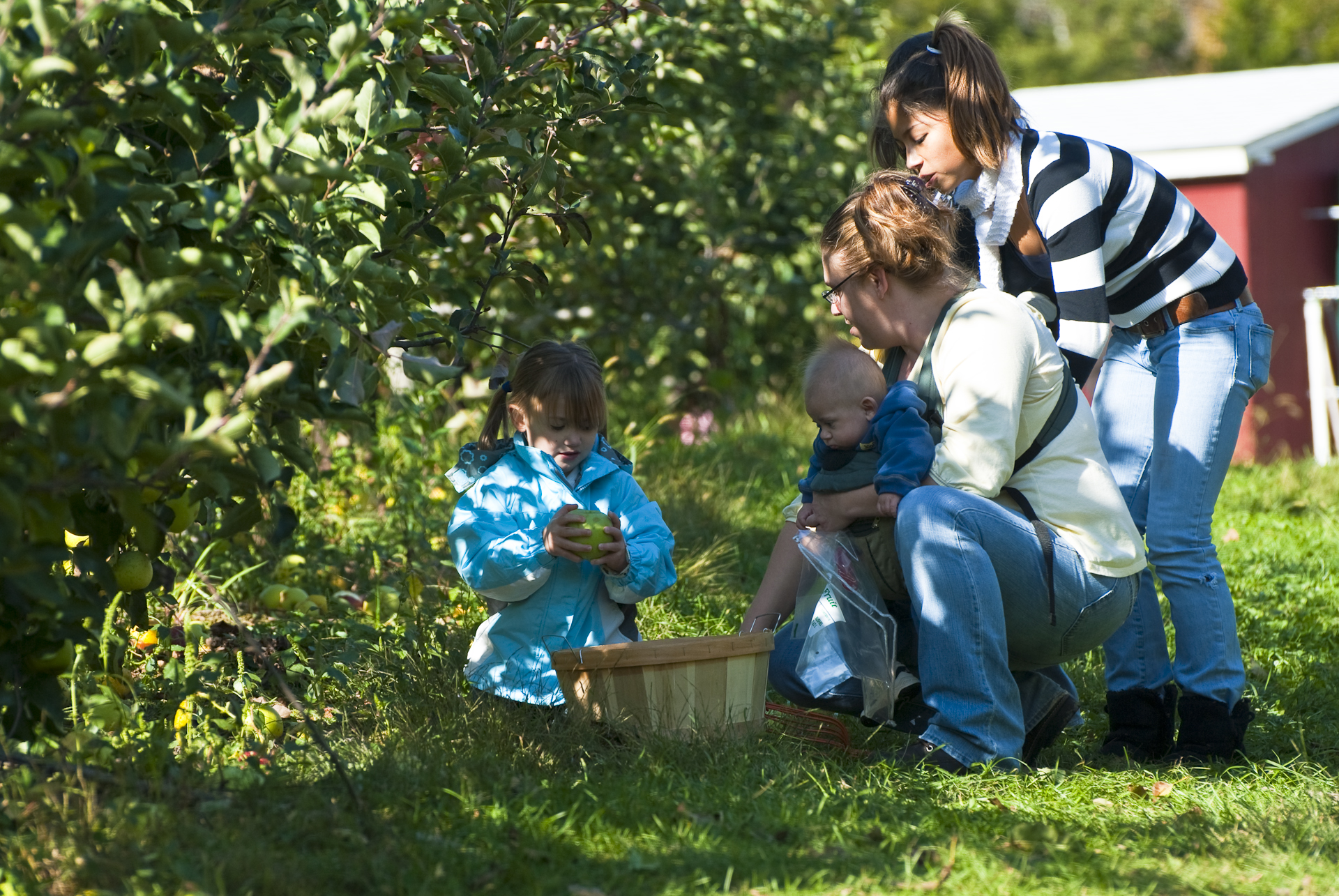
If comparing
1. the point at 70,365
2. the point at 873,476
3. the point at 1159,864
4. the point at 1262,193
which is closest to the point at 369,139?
the point at 70,365

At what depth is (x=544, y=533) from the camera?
9.45 feet

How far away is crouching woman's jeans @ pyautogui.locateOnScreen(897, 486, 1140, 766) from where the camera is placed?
2777mm

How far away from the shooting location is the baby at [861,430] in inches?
112

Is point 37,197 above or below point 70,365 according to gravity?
above

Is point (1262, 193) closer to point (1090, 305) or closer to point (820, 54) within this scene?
point (820, 54)

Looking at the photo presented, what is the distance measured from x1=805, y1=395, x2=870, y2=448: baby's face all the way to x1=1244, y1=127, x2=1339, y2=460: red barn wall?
25.7 ft

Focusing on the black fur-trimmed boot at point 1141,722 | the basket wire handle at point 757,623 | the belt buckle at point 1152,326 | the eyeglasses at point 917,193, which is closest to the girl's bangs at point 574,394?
the basket wire handle at point 757,623

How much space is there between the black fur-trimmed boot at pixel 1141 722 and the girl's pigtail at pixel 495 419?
1726 millimetres

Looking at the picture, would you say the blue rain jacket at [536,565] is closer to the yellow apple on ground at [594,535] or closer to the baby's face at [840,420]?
the yellow apple on ground at [594,535]

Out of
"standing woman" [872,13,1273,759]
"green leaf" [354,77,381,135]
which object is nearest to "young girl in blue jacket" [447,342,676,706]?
"green leaf" [354,77,381,135]

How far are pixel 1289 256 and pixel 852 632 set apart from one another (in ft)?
30.5

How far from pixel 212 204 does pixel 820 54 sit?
218 inches

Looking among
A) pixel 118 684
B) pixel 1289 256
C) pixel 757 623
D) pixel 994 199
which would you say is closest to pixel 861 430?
pixel 757 623

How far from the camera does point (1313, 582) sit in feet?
15.5
